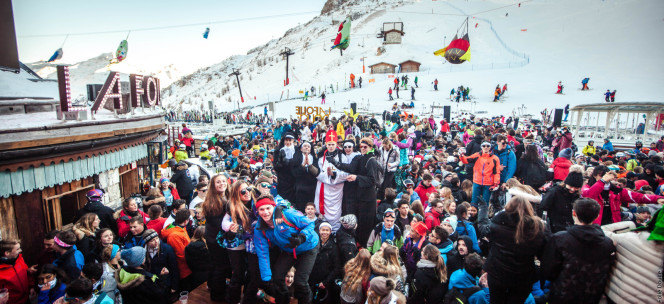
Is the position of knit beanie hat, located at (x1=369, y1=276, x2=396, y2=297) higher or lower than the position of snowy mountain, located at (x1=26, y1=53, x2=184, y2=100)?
lower

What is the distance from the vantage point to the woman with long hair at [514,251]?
3.29 metres

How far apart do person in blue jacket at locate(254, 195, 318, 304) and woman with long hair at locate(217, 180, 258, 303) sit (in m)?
0.18

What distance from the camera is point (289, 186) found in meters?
6.70

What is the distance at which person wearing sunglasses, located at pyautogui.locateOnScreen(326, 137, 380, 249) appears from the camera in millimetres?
5699

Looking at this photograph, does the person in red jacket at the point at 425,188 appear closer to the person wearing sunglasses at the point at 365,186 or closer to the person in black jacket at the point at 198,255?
the person wearing sunglasses at the point at 365,186

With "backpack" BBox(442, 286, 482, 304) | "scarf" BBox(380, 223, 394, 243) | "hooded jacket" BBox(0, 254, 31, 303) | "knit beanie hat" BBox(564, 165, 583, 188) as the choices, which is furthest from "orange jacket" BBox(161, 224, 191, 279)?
"knit beanie hat" BBox(564, 165, 583, 188)

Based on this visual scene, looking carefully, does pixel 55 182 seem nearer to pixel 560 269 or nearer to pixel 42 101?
pixel 42 101

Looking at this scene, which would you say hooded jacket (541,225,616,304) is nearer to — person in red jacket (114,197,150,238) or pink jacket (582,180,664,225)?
pink jacket (582,180,664,225)

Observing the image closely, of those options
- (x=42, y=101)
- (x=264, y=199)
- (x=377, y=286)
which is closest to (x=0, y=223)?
(x=42, y=101)

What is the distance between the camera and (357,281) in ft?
12.5

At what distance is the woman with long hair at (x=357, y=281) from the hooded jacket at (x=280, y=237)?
1.84 ft

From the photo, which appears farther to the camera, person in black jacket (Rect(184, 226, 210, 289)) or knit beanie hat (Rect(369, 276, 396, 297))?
person in black jacket (Rect(184, 226, 210, 289))

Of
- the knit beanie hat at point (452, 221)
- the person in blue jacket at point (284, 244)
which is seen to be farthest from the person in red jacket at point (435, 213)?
the person in blue jacket at point (284, 244)

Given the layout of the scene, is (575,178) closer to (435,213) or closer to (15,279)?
(435,213)
